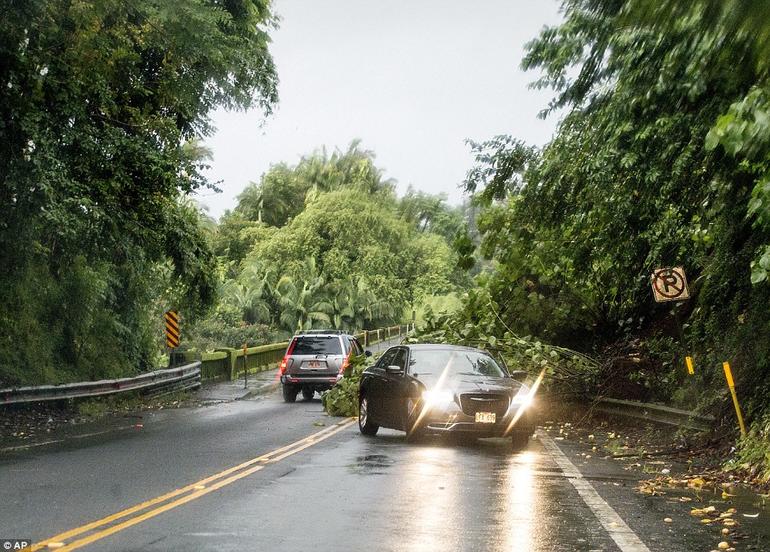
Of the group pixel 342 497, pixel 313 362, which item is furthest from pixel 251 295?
pixel 342 497

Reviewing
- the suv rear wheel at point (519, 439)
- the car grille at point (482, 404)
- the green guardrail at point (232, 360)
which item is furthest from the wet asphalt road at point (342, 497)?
the green guardrail at point (232, 360)

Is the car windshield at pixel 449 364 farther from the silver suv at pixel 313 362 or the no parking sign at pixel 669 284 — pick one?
the silver suv at pixel 313 362

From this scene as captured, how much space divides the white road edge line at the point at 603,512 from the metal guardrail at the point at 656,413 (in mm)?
2062

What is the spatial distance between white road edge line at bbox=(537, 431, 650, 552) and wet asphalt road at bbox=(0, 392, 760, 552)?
1.1 inches

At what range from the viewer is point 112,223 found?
18781 mm

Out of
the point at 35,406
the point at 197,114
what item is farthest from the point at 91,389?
the point at 197,114

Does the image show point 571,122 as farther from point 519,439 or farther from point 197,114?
point 197,114

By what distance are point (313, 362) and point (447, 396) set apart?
13222 millimetres

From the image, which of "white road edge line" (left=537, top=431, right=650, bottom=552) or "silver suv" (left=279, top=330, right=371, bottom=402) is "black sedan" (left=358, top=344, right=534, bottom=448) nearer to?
"white road edge line" (left=537, top=431, right=650, bottom=552)

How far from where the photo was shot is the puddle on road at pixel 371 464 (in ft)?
40.8

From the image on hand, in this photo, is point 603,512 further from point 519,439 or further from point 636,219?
point 636,219

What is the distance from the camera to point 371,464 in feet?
43.4

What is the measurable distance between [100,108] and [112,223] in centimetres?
236

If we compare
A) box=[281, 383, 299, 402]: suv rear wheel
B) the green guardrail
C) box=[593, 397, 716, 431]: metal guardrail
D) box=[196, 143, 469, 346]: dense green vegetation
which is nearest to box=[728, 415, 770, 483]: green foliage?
box=[593, 397, 716, 431]: metal guardrail
